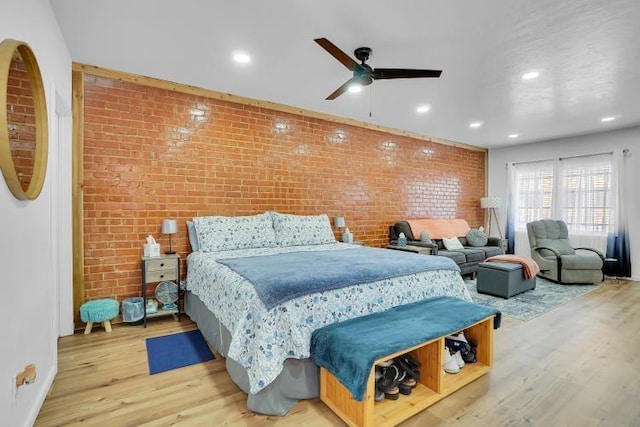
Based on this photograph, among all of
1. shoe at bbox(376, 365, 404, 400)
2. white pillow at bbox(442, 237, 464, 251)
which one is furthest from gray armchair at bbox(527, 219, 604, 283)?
shoe at bbox(376, 365, 404, 400)

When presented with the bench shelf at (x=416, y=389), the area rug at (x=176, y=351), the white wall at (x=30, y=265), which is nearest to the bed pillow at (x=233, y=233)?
the area rug at (x=176, y=351)

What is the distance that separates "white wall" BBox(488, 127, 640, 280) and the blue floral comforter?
4.64 m

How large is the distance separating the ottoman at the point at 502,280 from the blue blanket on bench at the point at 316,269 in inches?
71.1

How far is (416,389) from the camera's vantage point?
78.9 inches

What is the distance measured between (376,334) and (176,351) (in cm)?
177

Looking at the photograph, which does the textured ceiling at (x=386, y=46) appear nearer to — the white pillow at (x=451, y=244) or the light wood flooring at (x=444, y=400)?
the white pillow at (x=451, y=244)

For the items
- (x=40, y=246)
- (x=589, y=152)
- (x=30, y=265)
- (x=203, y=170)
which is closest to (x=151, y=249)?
(x=203, y=170)

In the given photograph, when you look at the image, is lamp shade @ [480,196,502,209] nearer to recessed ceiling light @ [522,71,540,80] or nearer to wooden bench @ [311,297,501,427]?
recessed ceiling light @ [522,71,540,80]

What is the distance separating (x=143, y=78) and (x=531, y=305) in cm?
513

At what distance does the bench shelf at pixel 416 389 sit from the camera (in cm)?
165

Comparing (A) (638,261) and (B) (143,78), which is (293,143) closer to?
(B) (143,78)

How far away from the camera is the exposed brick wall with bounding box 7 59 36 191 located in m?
1.46

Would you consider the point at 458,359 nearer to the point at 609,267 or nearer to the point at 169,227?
the point at 169,227

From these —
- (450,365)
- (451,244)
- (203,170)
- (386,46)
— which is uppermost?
(386,46)
